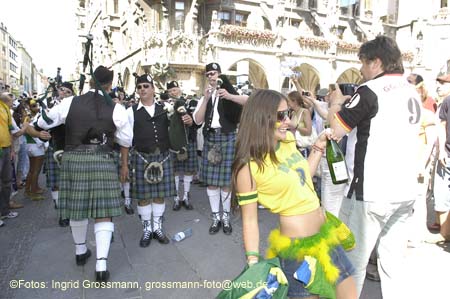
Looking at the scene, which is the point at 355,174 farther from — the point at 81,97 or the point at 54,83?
the point at 54,83

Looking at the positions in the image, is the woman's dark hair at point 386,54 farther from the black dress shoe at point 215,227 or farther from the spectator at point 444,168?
the black dress shoe at point 215,227

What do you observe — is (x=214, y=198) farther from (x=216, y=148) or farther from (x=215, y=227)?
(x=216, y=148)

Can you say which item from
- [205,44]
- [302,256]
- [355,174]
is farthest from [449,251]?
[205,44]

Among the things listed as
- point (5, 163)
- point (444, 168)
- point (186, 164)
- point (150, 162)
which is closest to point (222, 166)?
point (150, 162)

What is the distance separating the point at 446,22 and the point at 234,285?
33.7 metres

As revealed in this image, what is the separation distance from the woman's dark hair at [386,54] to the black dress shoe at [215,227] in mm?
3323

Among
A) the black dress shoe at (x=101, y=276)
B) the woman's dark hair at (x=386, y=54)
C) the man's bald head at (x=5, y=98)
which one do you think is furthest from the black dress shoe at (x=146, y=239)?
the man's bald head at (x=5, y=98)

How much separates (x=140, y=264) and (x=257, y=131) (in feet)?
8.70

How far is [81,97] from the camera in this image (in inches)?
145

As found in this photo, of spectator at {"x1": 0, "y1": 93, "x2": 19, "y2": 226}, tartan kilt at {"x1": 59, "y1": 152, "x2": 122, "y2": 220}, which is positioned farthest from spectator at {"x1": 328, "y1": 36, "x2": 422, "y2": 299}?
spectator at {"x1": 0, "y1": 93, "x2": 19, "y2": 226}

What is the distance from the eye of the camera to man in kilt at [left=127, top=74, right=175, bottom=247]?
4719mm

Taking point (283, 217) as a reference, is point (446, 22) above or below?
above

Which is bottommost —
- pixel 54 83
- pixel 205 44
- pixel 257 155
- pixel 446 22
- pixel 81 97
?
pixel 257 155

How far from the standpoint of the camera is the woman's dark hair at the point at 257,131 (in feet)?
7.16
